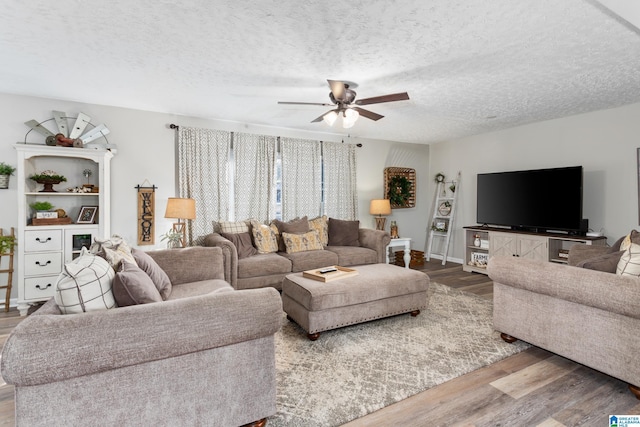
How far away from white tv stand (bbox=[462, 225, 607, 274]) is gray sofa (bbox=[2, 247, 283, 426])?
4.29m

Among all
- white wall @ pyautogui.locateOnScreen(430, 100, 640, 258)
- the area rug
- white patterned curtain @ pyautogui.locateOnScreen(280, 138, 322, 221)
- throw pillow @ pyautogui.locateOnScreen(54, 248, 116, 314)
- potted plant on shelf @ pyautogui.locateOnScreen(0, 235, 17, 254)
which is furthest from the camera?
white patterned curtain @ pyautogui.locateOnScreen(280, 138, 322, 221)

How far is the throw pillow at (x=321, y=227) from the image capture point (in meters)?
5.03

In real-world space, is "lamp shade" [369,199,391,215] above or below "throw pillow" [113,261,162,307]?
above

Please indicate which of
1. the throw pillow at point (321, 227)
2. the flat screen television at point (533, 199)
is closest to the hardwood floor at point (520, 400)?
the flat screen television at point (533, 199)

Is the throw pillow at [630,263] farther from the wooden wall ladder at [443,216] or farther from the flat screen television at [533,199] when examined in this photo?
the wooden wall ladder at [443,216]

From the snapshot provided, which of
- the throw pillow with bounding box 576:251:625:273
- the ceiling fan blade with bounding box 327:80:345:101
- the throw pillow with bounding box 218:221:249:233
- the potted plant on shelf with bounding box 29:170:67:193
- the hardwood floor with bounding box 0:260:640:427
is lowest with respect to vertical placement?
the hardwood floor with bounding box 0:260:640:427

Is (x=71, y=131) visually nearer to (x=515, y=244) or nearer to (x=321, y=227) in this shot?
(x=321, y=227)

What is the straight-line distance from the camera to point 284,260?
4199mm

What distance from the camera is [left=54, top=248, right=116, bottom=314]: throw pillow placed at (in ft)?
4.91

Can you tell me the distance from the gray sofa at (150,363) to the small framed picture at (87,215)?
8.27 ft

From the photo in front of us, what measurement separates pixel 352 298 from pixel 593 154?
13.1ft

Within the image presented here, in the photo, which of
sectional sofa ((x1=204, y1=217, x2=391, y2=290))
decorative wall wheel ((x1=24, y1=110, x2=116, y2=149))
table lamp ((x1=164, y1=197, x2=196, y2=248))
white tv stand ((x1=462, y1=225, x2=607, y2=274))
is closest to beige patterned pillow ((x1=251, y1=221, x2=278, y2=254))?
sectional sofa ((x1=204, y1=217, x2=391, y2=290))

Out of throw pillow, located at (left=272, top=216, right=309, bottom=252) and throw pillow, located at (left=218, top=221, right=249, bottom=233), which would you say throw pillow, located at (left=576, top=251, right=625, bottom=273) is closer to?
throw pillow, located at (left=272, top=216, right=309, bottom=252)

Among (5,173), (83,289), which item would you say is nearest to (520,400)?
(83,289)
